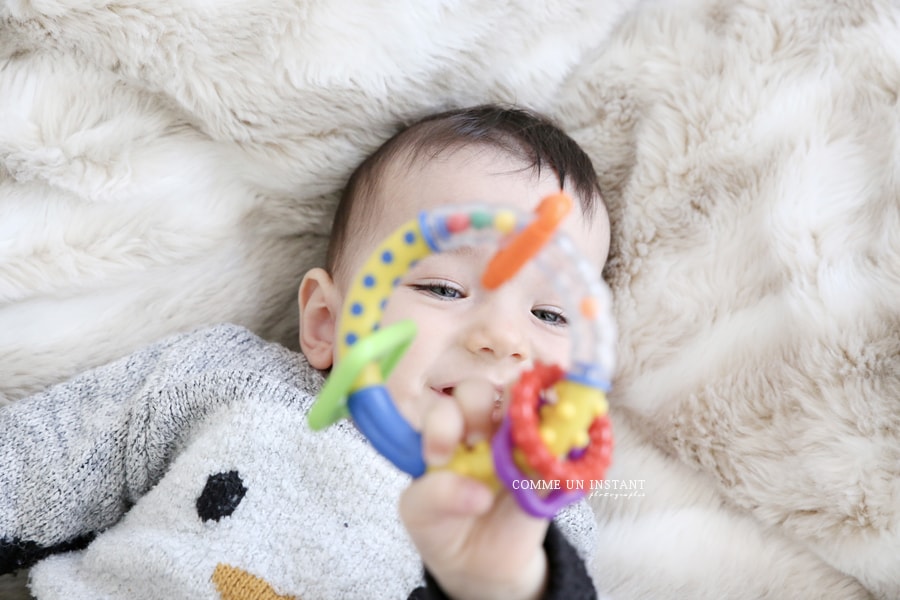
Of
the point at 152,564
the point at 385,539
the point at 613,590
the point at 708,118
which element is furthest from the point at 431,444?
the point at 708,118

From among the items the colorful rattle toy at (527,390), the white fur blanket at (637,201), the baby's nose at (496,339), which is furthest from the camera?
the white fur blanket at (637,201)

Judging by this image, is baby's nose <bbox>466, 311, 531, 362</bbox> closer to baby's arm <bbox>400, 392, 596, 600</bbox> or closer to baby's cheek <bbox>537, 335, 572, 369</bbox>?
baby's cheek <bbox>537, 335, 572, 369</bbox>

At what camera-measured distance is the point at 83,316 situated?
1106 millimetres

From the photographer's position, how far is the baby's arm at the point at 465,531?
0.59 metres

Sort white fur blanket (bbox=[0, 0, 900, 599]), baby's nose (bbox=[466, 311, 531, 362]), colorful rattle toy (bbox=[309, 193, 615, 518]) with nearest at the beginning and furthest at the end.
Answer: colorful rattle toy (bbox=[309, 193, 615, 518]) → baby's nose (bbox=[466, 311, 531, 362]) → white fur blanket (bbox=[0, 0, 900, 599])

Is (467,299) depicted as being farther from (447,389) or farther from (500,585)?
(500,585)

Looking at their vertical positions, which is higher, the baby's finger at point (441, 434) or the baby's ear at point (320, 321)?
the baby's finger at point (441, 434)

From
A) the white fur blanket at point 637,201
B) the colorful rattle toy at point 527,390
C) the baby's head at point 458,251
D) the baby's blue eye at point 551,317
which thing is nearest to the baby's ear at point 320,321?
the baby's head at point 458,251

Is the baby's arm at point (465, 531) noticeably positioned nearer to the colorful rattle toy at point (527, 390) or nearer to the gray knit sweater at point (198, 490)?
the colorful rattle toy at point (527, 390)

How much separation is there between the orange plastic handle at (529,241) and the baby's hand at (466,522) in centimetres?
9

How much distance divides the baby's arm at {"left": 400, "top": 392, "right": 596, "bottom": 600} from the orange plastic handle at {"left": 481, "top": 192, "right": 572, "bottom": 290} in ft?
0.35

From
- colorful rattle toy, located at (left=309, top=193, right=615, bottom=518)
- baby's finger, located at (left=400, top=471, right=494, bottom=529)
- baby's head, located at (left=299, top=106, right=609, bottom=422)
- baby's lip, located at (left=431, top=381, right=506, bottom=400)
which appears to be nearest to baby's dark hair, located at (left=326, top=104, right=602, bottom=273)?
baby's head, located at (left=299, top=106, right=609, bottom=422)

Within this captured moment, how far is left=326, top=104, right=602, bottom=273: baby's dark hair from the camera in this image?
1.07m

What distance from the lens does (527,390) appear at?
0.60 meters
